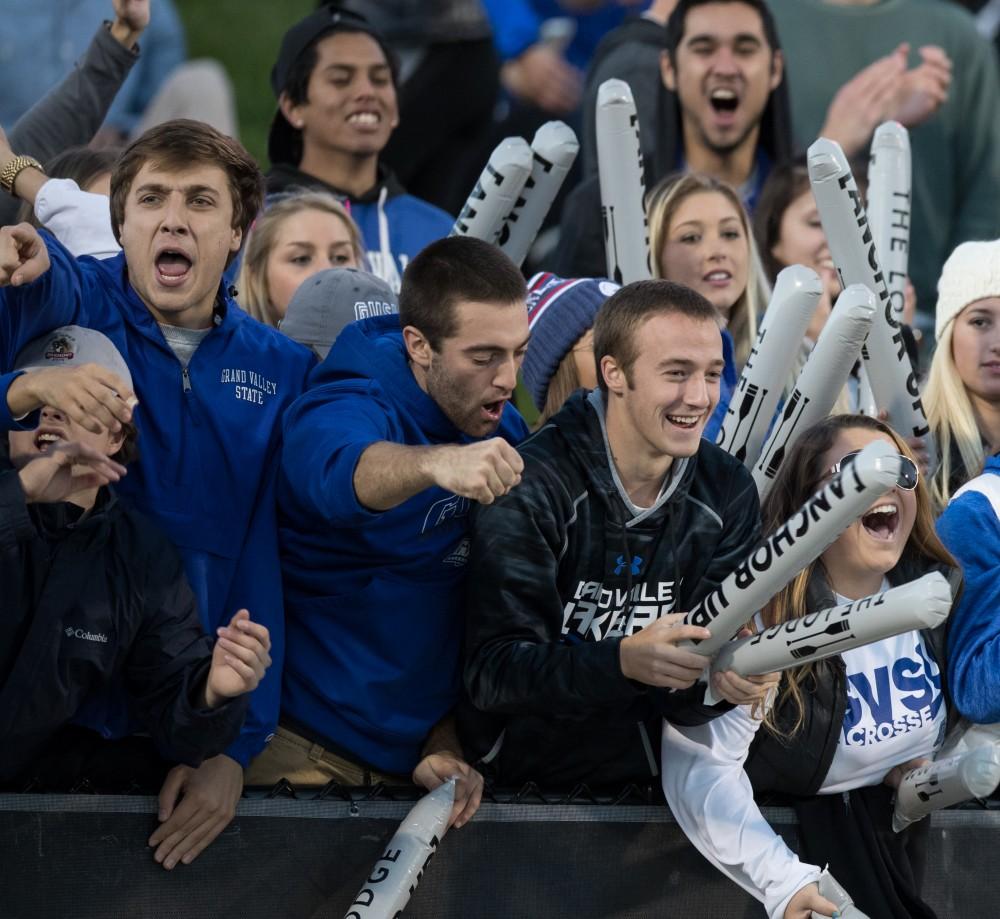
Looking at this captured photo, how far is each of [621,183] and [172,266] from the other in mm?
1374

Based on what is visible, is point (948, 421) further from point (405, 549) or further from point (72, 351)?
point (72, 351)

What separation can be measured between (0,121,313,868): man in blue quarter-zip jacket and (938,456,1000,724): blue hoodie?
4.77 feet

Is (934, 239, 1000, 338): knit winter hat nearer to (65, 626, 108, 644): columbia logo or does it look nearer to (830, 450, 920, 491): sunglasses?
(830, 450, 920, 491): sunglasses

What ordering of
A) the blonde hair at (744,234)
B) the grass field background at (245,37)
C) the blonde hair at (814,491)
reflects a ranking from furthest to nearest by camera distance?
the grass field background at (245,37), the blonde hair at (744,234), the blonde hair at (814,491)

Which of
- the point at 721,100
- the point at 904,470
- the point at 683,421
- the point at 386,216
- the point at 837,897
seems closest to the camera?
the point at 904,470

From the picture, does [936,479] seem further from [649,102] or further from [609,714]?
[649,102]

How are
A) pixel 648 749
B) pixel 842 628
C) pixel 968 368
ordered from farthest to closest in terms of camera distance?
pixel 968 368
pixel 648 749
pixel 842 628

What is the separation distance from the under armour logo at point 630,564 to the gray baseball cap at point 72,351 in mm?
1035

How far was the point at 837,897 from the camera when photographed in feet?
13.1

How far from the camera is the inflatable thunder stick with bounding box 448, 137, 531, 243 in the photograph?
16.3ft

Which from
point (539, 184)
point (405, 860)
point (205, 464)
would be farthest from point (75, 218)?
point (405, 860)

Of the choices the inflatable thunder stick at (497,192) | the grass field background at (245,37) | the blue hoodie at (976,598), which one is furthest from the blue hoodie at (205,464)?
the grass field background at (245,37)

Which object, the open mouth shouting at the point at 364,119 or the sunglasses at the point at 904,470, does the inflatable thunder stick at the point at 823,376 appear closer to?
the sunglasses at the point at 904,470

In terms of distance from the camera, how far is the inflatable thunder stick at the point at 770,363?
15.0 feet
